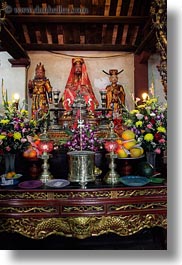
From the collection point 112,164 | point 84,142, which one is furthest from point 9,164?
point 112,164

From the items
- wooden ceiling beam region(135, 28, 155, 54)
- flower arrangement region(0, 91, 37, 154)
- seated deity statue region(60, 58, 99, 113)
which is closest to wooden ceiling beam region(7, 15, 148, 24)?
wooden ceiling beam region(135, 28, 155, 54)

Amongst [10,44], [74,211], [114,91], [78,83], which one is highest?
[10,44]

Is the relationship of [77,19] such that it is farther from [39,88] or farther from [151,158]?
[151,158]

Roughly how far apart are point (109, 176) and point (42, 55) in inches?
130

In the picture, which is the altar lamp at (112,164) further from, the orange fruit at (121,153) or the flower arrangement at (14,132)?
the flower arrangement at (14,132)

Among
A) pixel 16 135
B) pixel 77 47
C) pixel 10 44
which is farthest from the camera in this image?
pixel 77 47

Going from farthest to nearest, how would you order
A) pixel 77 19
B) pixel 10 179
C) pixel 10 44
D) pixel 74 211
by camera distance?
1. pixel 10 44
2. pixel 77 19
3. pixel 10 179
4. pixel 74 211

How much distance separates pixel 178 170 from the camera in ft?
4.29

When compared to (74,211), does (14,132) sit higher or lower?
higher

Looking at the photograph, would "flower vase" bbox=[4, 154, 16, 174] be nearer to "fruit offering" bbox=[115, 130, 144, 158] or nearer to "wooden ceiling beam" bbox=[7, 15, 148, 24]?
"fruit offering" bbox=[115, 130, 144, 158]

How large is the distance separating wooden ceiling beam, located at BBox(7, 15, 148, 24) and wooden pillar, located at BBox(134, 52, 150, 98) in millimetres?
850

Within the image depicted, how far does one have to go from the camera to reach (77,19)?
316cm

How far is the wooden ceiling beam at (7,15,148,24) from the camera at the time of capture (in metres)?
3.09

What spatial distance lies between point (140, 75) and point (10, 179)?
3.10 m
